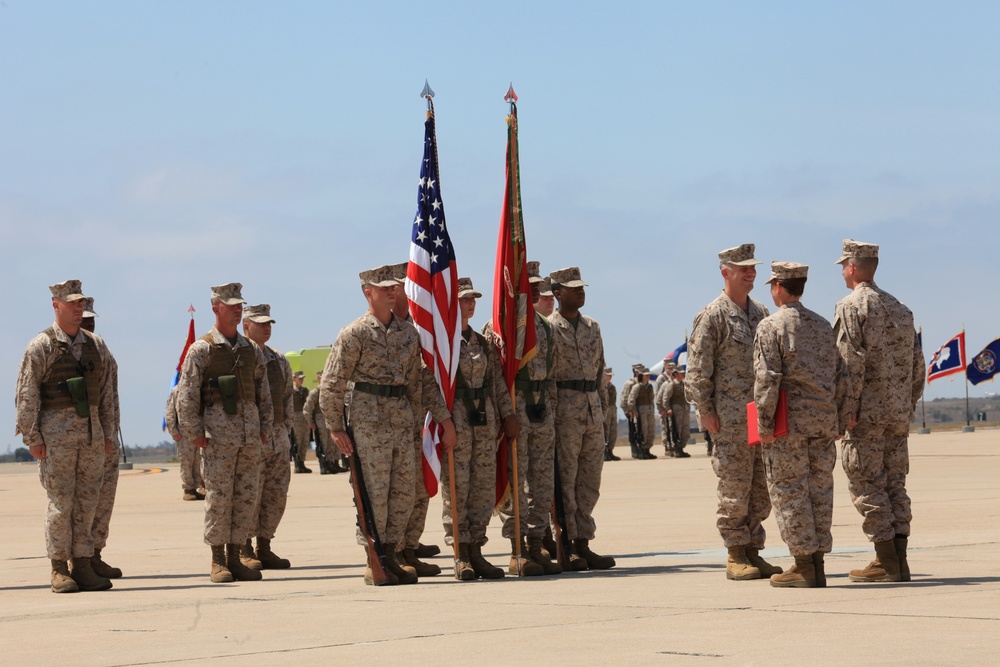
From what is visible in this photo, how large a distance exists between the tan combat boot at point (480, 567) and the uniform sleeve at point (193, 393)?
2279 millimetres

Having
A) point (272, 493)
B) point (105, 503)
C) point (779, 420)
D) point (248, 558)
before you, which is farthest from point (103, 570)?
point (779, 420)

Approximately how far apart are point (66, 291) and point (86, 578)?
2128 millimetres

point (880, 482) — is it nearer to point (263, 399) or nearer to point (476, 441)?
point (476, 441)

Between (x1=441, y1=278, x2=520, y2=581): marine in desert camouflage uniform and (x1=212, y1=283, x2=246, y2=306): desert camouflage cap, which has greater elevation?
(x1=212, y1=283, x2=246, y2=306): desert camouflage cap

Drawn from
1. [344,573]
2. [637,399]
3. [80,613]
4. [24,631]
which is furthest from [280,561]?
[637,399]

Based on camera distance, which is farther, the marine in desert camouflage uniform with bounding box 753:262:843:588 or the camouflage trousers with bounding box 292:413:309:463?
the camouflage trousers with bounding box 292:413:309:463

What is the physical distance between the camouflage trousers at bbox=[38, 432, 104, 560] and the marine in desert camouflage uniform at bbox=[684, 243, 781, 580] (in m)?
4.48

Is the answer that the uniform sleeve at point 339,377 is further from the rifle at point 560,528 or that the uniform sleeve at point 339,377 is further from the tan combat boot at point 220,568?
the rifle at point 560,528

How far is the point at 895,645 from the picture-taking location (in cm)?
679

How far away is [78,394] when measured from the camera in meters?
11.5

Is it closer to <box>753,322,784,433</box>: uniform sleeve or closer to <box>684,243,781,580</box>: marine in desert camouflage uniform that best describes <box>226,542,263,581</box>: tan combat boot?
<box>684,243,781,580</box>: marine in desert camouflage uniform

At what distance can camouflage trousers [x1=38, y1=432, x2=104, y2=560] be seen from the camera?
11375 mm

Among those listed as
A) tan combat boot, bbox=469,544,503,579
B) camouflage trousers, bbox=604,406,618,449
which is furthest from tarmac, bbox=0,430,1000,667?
camouflage trousers, bbox=604,406,618,449

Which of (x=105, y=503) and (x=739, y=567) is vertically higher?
(x=105, y=503)
